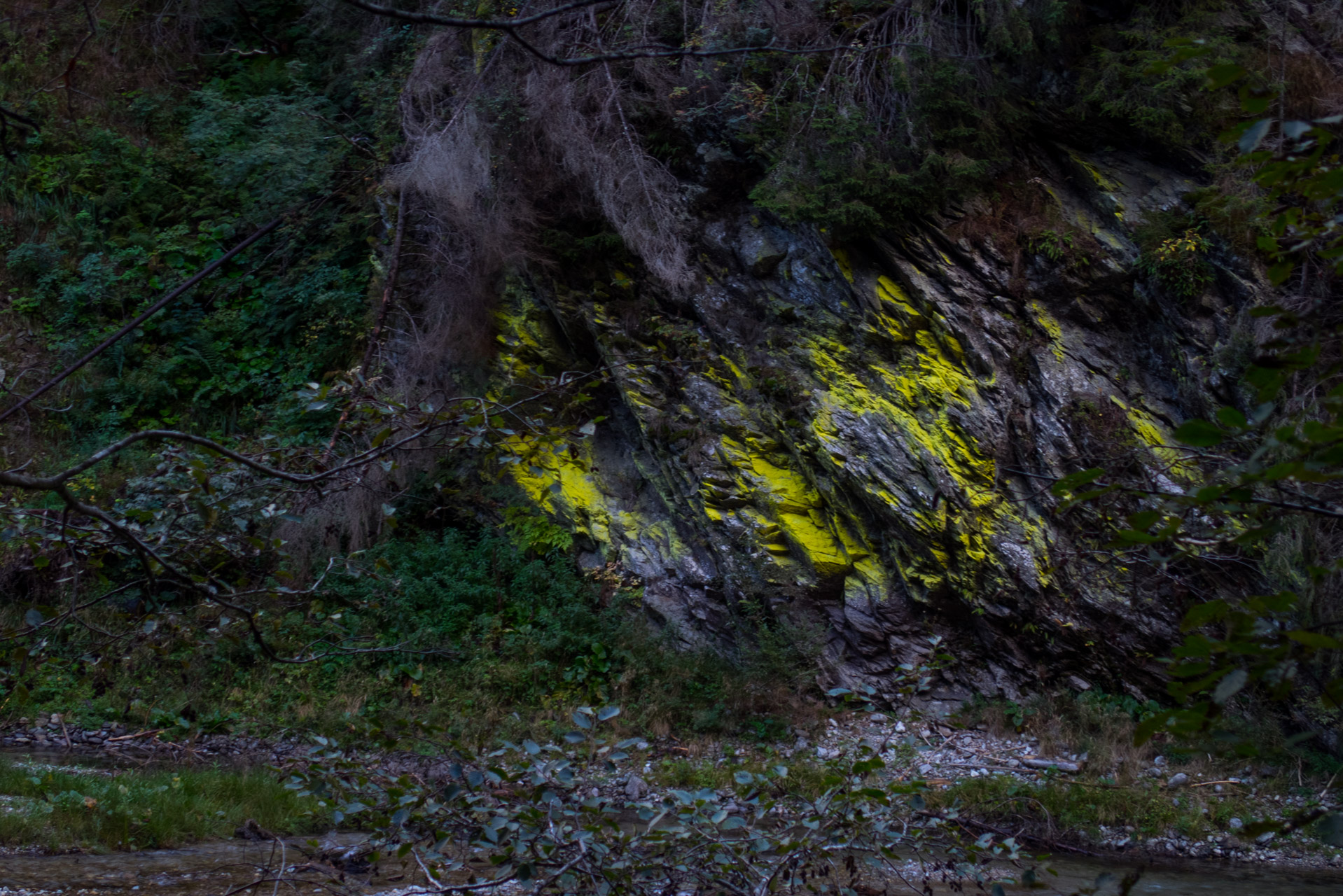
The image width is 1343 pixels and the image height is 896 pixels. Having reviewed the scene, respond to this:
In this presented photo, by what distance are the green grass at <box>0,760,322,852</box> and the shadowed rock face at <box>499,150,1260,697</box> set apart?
3.67 m

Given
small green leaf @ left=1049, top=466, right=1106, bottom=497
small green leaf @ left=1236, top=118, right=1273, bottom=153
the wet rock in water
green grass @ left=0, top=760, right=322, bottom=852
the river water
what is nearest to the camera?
small green leaf @ left=1236, top=118, right=1273, bottom=153

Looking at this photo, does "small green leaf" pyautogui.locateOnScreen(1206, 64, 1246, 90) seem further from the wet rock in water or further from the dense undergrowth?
the dense undergrowth

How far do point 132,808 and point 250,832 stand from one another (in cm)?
79

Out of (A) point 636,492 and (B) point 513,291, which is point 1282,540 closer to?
(A) point 636,492

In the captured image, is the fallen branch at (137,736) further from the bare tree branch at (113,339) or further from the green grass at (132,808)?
the bare tree branch at (113,339)

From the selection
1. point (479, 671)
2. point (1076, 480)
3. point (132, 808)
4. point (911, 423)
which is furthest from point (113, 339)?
point (911, 423)

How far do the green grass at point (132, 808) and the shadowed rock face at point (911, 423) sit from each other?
3665 millimetres

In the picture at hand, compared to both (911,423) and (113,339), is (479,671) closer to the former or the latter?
(113,339)

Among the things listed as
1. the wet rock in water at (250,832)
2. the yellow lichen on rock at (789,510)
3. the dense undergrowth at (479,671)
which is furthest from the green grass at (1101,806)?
the wet rock in water at (250,832)

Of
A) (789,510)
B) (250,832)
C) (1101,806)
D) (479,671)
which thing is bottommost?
(1101,806)

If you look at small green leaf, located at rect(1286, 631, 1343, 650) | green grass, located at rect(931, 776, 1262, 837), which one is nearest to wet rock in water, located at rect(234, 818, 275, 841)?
green grass, located at rect(931, 776, 1262, 837)

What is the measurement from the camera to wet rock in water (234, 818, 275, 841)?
552 cm

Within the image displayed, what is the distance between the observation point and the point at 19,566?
8703mm

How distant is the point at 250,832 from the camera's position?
562 cm
